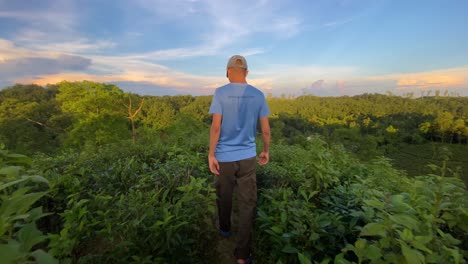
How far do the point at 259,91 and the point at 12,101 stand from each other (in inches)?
1594

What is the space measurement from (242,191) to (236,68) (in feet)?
4.52

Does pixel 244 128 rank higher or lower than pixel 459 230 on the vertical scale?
higher

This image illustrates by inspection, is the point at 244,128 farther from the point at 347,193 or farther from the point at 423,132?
the point at 423,132

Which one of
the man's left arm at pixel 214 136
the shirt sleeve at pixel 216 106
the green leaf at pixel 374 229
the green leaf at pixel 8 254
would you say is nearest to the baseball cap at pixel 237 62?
the shirt sleeve at pixel 216 106

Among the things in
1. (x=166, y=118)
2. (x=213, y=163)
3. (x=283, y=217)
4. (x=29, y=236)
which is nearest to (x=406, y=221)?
(x=283, y=217)

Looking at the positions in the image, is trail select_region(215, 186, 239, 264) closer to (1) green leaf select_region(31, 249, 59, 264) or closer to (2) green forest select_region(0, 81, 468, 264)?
(2) green forest select_region(0, 81, 468, 264)

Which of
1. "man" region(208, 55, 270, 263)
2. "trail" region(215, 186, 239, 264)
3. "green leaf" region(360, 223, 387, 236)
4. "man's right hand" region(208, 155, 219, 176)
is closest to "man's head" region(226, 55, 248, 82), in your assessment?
"man" region(208, 55, 270, 263)

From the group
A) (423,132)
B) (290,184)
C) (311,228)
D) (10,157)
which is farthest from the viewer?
(423,132)

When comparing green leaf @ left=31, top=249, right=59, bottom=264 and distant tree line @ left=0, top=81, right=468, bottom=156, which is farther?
distant tree line @ left=0, top=81, right=468, bottom=156

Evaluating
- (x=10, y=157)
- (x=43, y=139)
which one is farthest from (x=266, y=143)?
(x=43, y=139)

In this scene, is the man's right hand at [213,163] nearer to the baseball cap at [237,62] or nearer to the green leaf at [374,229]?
the baseball cap at [237,62]

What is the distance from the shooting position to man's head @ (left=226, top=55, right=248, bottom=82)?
2.65 metres

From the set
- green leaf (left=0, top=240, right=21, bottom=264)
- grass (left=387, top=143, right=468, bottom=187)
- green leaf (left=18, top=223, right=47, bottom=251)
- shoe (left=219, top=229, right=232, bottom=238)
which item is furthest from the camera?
grass (left=387, top=143, right=468, bottom=187)

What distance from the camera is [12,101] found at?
31266mm
